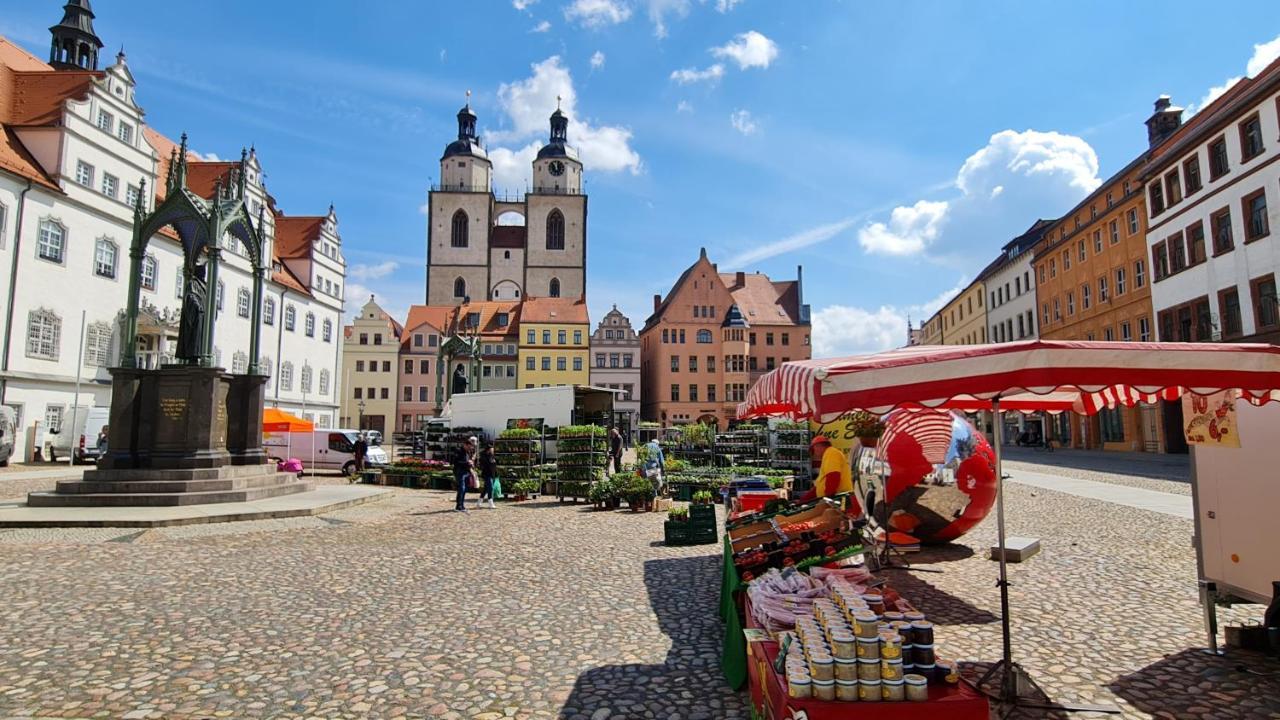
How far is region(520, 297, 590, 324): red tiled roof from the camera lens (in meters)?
68.0

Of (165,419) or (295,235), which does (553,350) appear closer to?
(295,235)

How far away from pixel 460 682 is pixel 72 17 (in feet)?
188

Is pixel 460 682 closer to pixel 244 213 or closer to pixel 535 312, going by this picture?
pixel 244 213

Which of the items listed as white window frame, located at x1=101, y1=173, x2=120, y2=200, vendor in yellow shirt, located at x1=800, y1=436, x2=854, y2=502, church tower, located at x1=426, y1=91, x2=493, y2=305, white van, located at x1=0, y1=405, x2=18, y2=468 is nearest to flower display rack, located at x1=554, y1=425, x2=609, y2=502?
vendor in yellow shirt, located at x1=800, y1=436, x2=854, y2=502

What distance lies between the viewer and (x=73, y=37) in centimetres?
4366

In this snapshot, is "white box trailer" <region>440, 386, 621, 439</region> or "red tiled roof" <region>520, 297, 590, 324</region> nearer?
"white box trailer" <region>440, 386, 621, 439</region>

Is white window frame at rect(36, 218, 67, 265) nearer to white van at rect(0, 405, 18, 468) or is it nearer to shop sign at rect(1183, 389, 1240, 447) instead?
white van at rect(0, 405, 18, 468)

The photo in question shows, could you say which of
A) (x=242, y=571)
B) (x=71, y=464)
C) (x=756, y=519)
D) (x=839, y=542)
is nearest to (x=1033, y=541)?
(x=756, y=519)

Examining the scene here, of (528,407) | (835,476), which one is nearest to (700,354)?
(528,407)

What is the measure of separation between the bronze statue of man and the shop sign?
18656 millimetres

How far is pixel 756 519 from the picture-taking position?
7.38 meters

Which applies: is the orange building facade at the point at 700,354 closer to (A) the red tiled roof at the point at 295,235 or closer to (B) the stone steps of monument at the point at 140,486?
(A) the red tiled roof at the point at 295,235

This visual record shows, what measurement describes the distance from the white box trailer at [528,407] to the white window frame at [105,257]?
1759 cm

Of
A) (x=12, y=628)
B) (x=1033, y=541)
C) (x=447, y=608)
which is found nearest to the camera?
(x=12, y=628)
